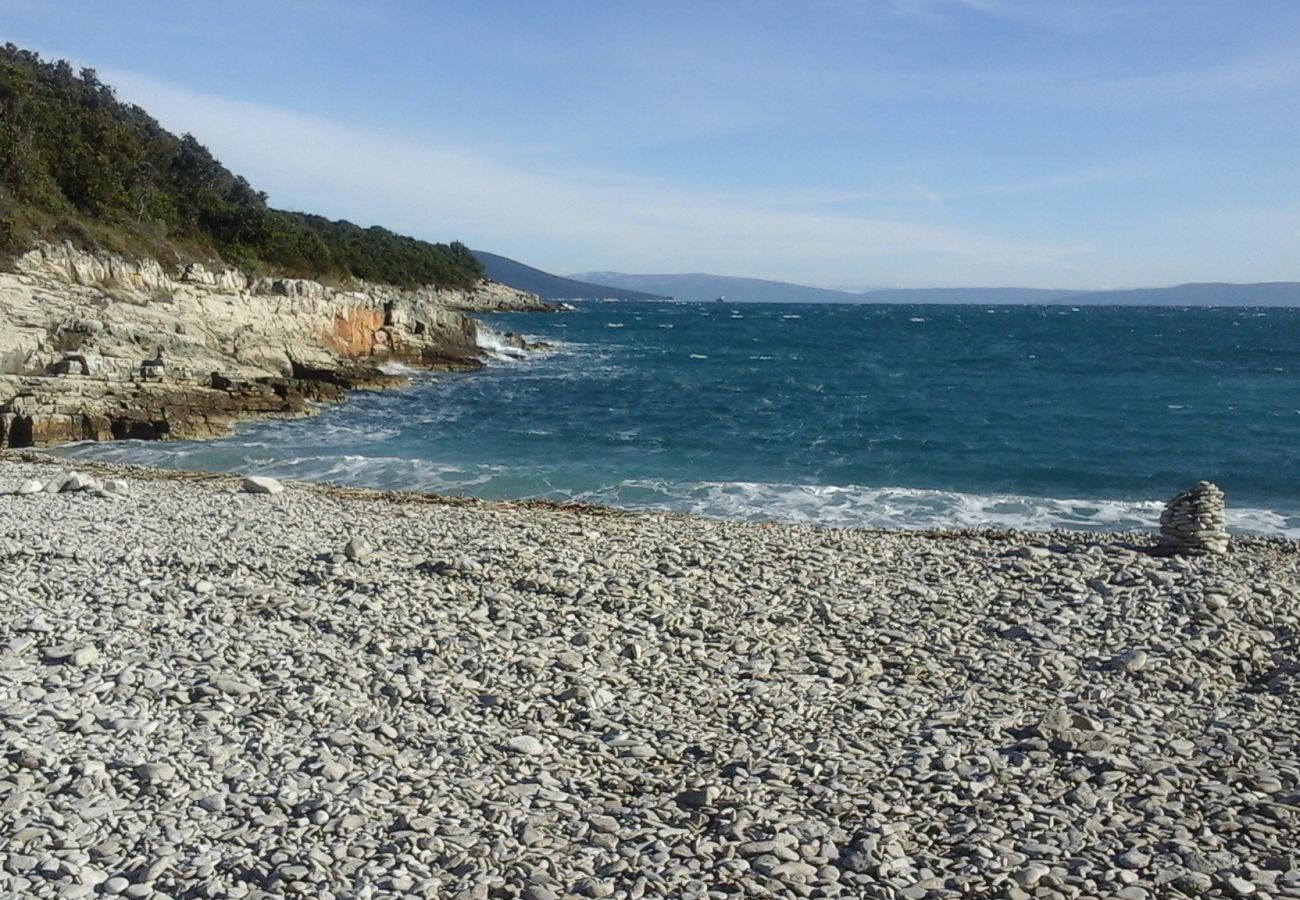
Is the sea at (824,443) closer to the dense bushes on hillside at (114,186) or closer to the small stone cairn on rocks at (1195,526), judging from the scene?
the small stone cairn on rocks at (1195,526)

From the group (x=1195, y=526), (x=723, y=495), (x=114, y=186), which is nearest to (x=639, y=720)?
(x=1195, y=526)

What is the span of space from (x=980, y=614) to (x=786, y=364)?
4512cm

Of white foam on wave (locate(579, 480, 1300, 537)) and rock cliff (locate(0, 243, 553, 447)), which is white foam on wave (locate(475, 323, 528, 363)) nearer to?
rock cliff (locate(0, 243, 553, 447))

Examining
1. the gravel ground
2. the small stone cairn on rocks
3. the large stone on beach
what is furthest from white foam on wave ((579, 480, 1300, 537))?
the large stone on beach

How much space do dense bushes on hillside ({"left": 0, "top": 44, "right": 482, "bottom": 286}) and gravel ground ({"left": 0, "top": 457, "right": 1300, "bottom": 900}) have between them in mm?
28382

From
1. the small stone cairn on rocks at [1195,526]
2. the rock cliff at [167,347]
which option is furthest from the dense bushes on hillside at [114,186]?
the small stone cairn on rocks at [1195,526]

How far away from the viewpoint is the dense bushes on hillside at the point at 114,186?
37.9 m

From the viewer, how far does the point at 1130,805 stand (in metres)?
6.58

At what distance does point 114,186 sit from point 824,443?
3489cm

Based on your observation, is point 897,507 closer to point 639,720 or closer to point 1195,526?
point 1195,526

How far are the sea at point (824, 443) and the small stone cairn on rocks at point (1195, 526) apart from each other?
200 inches

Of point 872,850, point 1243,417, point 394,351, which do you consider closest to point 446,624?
point 872,850

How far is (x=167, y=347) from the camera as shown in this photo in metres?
28.2

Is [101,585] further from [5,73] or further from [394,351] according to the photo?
[5,73]
